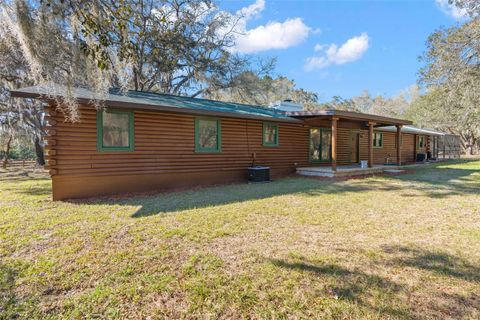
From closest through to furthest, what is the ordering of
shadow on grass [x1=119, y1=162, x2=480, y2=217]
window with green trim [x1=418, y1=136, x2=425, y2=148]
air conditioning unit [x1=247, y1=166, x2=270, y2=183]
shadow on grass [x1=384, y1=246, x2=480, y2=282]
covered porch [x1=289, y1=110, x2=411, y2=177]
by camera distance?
shadow on grass [x1=384, y1=246, x2=480, y2=282]
shadow on grass [x1=119, y1=162, x2=480, y2=217]
air conditioning unit [x1=247, y1=166, x2=270, y2=183]
covered porch [x1=289, y1=110, x2=411, y2=177]
window with green trim [x1=418, y1=136, x2=425, y2=148]

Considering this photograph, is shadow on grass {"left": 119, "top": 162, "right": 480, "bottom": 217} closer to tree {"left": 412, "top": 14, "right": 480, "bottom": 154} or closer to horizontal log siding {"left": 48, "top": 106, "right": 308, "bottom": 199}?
horizontal log siding {"left": 48, "top": 106, "right": 308, "bottom": 199}

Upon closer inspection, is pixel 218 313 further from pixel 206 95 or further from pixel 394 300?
pixel 206 95

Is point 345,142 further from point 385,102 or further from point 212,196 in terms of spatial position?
point 385,102

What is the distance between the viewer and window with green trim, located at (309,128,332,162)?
1205cm

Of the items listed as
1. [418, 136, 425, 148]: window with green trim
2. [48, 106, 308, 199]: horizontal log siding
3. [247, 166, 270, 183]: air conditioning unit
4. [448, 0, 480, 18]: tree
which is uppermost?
[448, 0, 480, 18]: tree

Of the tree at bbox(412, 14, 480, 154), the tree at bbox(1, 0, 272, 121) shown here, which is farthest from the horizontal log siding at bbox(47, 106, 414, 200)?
the tree at bbox(412, 14, 480, 154)

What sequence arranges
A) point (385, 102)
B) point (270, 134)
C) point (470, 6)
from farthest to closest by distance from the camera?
point (385, 102), point (470, 6), point (270, 134)

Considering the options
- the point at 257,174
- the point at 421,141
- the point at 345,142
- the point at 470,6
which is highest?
the point at 470,6

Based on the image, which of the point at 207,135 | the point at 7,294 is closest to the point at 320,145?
the point at 207,135

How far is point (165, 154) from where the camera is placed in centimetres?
797

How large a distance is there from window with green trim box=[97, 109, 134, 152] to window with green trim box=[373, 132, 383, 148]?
13.1 meters

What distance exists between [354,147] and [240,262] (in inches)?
497

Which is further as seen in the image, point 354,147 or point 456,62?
point 354,147

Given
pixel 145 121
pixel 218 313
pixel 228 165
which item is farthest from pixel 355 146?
pixel 218 313
